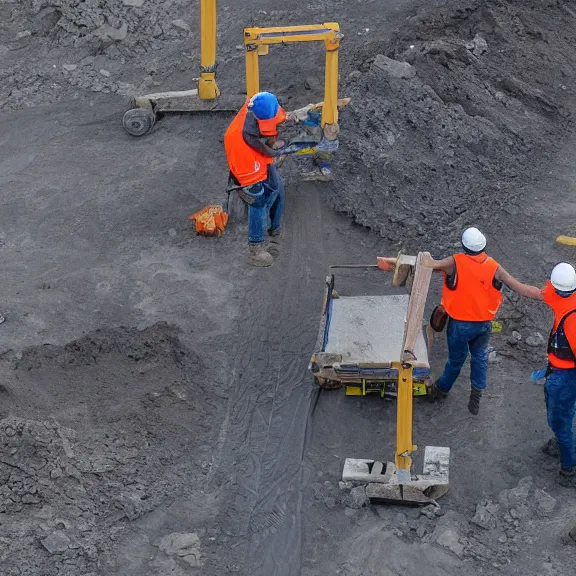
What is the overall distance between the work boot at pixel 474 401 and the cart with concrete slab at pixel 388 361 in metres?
0.42

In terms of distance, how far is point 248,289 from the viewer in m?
10.3

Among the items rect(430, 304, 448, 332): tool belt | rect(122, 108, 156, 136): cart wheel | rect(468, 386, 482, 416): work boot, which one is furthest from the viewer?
rect(122, 108, 156, 136): cart wheel

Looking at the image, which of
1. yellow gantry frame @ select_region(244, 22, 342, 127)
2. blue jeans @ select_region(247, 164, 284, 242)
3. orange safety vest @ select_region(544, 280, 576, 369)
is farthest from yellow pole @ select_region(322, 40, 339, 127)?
orange safety vest @ select_region(544, 280, 576, 369)

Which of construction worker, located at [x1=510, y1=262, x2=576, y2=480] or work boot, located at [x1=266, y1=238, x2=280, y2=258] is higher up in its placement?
construction worker, located at [x1=510, y1=262, x2=576, y2=480]

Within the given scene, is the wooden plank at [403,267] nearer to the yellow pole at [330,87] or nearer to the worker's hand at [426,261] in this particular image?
the worker's hand at [426,261]

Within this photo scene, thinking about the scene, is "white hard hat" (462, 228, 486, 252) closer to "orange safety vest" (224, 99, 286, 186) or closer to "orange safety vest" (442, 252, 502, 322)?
"orange safety vest" (442, 252, 502, 322)

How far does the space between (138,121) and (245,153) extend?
10.9ft

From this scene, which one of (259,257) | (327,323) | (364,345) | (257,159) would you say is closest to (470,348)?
(364,345)

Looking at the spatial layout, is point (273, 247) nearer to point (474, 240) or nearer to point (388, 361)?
point (388, 361)

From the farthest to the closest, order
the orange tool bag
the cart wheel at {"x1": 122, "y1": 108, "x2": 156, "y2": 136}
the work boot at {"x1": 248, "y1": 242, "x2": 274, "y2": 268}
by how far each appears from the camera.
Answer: the cart wheel at {"x1": 122, "y1": 108, "x2": 156, "y2": 136} < the orange tool bag < the work boot at {"x1": 248, "y1": 242, "x2": 274, "y2": 268}

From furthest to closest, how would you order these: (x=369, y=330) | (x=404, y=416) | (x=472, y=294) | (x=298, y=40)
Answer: (x=298, y=40)
(x=369, y=330)
(x=472, y=294)
(x=404, y=416)

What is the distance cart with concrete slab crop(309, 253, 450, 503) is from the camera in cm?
736

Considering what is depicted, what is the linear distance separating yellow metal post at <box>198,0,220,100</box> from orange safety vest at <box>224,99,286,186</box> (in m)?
2.22

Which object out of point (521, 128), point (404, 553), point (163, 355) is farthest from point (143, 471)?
point (521, 128)
